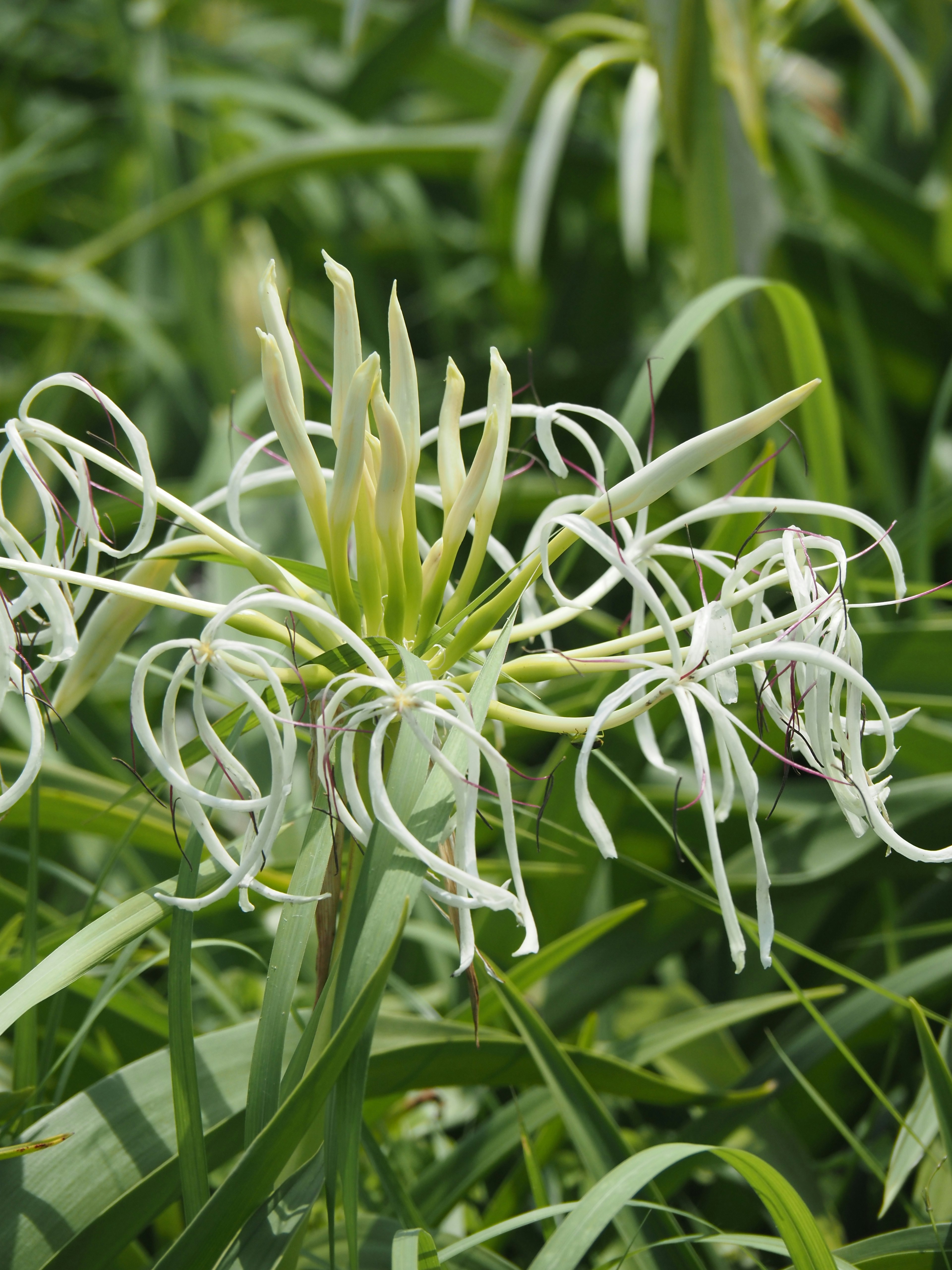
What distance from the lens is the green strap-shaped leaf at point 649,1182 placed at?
11.9 inches

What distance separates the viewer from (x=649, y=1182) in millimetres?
→ 330

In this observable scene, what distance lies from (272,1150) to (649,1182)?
0.44ft

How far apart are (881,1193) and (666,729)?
0.87ft

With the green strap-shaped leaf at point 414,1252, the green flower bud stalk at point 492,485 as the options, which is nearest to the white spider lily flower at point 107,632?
the green flower bud stalk at point 492,485

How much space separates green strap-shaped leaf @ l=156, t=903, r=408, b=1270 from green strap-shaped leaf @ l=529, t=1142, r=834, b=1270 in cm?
9

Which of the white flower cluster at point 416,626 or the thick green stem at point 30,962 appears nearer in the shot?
the white flower cluster at point 416,626

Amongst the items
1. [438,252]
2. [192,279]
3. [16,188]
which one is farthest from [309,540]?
[16,188]

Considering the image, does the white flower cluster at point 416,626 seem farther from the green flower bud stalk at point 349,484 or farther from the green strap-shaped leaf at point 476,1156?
the green strap-shaped leaf at point 476,1156

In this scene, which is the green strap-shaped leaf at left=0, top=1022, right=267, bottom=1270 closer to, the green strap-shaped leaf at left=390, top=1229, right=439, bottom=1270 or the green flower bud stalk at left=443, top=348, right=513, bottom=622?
the green strap-shaped leaf at left=390, top=1229, right=439, bottom=1270

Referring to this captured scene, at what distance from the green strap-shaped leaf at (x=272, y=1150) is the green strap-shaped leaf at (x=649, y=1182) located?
0.30 ft

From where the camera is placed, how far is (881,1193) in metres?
0.53

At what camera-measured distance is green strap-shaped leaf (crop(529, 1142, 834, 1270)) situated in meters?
0.30

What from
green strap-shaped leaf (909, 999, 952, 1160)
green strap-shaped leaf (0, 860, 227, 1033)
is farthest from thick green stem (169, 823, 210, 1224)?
green strap-shaped leaf (909, 999, 952, 1160)

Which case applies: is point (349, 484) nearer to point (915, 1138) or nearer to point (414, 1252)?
point (414, 1252)
